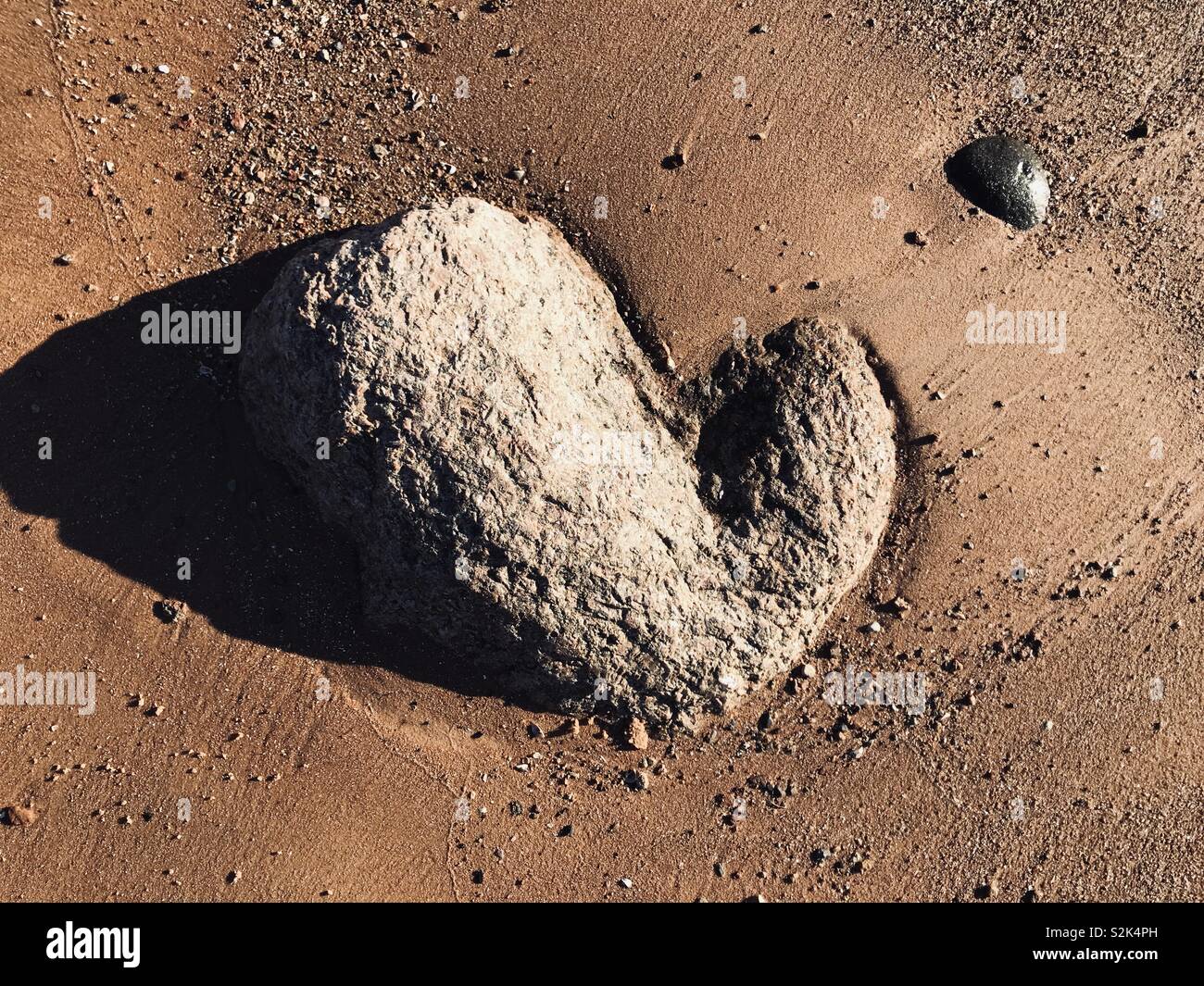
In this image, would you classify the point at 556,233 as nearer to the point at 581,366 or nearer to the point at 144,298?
the point at 581,366

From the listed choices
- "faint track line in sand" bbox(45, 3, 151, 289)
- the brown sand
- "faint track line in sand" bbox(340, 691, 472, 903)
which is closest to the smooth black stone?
the brown sand

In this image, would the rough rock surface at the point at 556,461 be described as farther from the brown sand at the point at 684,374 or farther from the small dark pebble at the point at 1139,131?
the small dark pebble at the point at 1139,131

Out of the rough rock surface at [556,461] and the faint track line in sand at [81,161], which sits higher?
the faint track line in sand at [81,161]

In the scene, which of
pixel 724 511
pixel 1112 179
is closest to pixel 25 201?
pixel 724 511

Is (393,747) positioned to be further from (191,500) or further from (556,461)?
(556,461)

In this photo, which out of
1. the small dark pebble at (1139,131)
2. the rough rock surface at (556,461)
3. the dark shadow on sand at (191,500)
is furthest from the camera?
the small dark pebble at (1139,131)

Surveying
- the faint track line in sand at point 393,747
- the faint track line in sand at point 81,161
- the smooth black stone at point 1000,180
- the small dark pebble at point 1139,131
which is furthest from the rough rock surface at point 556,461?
the small dark pebble at point 1139,131

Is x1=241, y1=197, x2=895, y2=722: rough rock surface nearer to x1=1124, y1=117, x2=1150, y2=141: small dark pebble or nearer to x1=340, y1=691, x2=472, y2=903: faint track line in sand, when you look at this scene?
x1=340, y1=691, x2=472, y2=903: faint track line in sand
